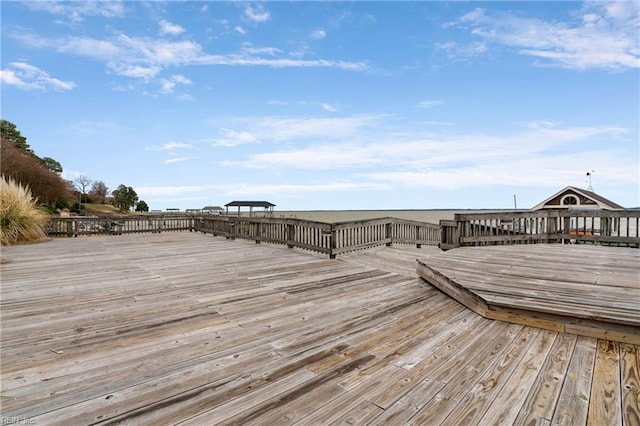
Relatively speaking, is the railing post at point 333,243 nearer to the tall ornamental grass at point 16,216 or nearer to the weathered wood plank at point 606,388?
the weathered wood plank at point 606,388

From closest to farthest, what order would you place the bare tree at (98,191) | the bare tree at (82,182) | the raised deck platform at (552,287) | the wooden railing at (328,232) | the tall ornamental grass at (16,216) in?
the raised deck platform at (552,287) → the wooden railing at (328,232) → the tall ornamental grass at (16,216) → the bare tree at (82,182) → the bare tree at (98,191)

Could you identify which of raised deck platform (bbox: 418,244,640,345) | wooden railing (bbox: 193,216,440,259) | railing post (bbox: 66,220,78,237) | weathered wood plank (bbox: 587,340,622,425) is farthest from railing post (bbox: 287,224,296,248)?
railing post (bbox: 66,220,78,237)

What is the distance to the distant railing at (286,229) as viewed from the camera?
261 inches

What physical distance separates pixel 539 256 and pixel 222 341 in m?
5.58

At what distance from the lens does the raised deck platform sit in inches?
92.9

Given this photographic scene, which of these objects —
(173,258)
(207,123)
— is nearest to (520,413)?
(173,258)

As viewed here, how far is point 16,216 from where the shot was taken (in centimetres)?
802

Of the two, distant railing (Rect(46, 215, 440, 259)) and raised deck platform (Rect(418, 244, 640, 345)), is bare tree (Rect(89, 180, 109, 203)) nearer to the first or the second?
distant railing (Rect(46, 215, 440, 259))

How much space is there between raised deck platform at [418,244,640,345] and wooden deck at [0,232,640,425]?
11 centimetres

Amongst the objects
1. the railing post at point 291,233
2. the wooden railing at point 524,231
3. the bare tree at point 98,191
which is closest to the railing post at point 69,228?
the railing post at point 291,233

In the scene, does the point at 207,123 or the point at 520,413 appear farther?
the point at 207,123

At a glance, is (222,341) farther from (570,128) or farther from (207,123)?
(570,128)

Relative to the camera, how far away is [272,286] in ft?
13.0

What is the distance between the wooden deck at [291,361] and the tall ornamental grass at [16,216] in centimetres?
573
